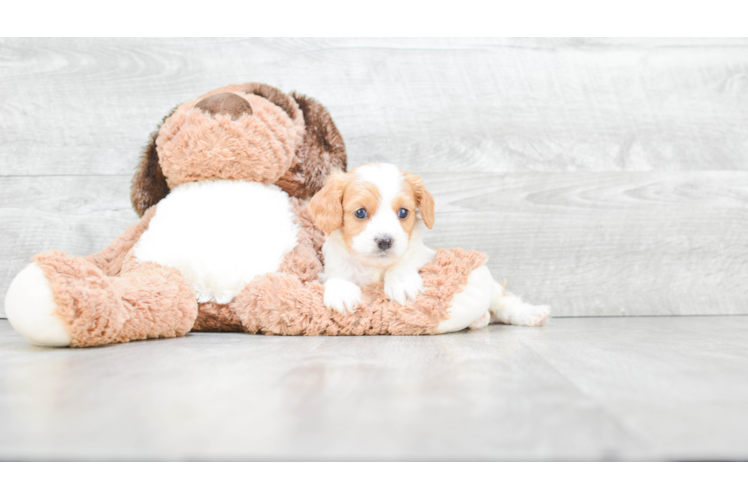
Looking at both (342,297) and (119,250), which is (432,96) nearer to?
(342,297)

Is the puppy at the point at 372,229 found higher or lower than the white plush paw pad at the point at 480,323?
higher

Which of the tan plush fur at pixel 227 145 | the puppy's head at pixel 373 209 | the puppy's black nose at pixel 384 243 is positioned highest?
the tan plush fur at pixel 227 145

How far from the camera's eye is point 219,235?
1.45 meters

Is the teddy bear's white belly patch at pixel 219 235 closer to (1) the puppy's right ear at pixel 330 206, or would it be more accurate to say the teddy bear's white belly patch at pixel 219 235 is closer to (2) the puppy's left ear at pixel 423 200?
(1) the puppy's right ear at pixel 330 206

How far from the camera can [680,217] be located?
1911mm

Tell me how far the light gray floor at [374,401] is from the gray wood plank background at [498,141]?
2.43 feet

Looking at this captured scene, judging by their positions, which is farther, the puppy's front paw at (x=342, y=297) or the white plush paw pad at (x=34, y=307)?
the puppy's front paw at (x=342, y=297)

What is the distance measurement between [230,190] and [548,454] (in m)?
1.14

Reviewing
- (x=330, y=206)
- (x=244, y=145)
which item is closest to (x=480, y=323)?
(x=330, y=206)

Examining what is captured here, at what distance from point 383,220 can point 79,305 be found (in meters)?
0.65

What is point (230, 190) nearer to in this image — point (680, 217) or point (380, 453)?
point (380, 453)

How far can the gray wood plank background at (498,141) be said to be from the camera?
1886 millimetres

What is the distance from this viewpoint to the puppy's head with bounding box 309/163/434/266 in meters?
1.30

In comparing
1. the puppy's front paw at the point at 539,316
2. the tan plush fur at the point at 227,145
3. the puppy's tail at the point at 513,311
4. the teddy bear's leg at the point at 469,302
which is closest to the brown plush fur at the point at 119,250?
the tan plush fur at the point at 227,145
